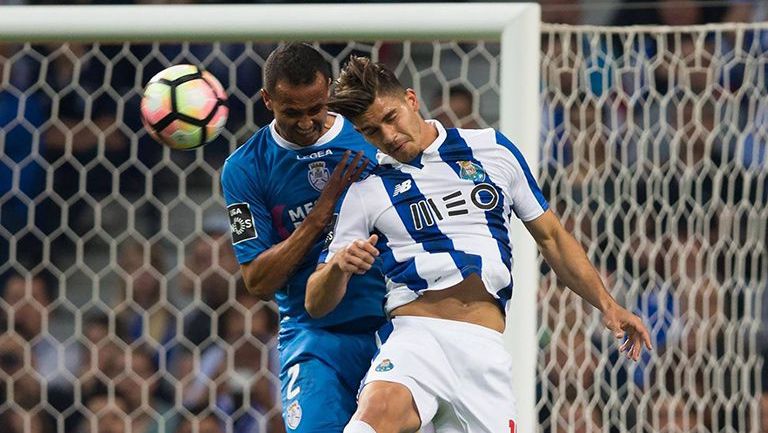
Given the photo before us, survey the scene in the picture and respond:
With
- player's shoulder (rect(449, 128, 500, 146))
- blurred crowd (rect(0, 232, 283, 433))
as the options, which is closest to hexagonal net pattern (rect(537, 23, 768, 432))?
blurred crowd (rect(0, 232, 283, 433))

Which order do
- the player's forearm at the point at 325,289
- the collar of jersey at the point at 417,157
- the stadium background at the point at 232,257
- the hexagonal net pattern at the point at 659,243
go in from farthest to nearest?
the stadium background at the point at 232,257 → the hexagonal net pattern at the point at 659,243 → the collar of jersey at the point at 417,157 → the player's forearm at the point at 325,289

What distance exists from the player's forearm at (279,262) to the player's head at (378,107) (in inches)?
10.6

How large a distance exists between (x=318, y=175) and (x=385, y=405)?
69cm

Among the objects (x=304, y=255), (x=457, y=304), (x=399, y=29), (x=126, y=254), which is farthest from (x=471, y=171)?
(x=126, y=254)

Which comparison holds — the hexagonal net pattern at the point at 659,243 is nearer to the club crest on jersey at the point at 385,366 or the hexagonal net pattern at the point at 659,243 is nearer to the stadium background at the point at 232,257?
the stadium background at the point at 232,257

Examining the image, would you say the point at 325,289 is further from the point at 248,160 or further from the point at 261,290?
the point at 248,160

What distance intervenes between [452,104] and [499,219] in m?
2.45

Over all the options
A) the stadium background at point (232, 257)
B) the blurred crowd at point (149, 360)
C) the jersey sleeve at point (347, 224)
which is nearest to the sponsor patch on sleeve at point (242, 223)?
the jersey sleeve at point (347, 224)

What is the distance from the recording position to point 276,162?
3.46 m

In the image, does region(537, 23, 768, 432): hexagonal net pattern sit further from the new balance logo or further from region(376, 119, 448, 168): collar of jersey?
the new balance logo

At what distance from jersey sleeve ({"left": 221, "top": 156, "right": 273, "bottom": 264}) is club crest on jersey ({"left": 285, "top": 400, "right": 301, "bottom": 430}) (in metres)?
0.40

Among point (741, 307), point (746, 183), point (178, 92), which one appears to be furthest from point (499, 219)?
point (741, 307)

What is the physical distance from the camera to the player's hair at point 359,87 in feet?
10.5

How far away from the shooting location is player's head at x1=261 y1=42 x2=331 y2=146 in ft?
10.7
